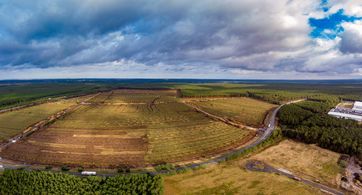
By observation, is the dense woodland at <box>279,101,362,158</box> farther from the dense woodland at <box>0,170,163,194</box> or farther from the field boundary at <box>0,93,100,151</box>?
the field boundary at <box>0,93,100,151</box>

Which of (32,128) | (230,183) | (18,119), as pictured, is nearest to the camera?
(230,183)

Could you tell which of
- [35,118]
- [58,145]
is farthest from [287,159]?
[35,118]

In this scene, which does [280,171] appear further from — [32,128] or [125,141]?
[32,128]

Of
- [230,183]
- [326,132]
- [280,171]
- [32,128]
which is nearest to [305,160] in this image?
[280,171]

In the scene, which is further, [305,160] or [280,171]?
[305,160]

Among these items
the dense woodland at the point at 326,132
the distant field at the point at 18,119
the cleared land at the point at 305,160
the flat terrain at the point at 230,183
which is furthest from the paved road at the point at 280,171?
the distant field at the point at 18,119

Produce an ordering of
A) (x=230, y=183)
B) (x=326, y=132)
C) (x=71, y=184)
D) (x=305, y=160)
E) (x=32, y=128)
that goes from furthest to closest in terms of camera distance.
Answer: (x=32, y=128)
(x=326, y=132)
(x=305, y=160)
(x=230, y=183)
(x=71, y=184)

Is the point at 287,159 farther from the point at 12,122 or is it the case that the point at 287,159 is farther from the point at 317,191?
the point at 12,122

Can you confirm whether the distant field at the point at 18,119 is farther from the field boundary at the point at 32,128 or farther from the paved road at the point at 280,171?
the paved road at the point at 280,171
